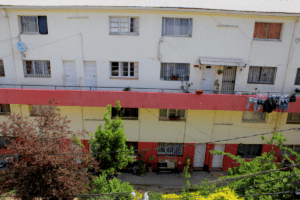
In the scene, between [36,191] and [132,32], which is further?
[132,32]

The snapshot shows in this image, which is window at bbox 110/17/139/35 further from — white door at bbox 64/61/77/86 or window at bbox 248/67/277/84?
window at bbox 248/67/277/84

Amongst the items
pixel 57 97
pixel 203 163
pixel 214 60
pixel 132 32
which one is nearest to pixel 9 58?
pixel 57 97

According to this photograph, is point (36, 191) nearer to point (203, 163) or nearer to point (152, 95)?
point (152, 95)

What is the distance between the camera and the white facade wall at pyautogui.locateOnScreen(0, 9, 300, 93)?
405 inches

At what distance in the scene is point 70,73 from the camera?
36.5 feet

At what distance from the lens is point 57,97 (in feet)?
32.9

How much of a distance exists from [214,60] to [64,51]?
327 inches

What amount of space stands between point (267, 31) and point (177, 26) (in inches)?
197

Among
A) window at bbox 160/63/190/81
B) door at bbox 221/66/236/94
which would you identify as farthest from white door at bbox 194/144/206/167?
window at bbox 160/63/190/81

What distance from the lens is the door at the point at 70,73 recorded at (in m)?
11.0

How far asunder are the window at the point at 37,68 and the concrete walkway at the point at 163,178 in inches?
304

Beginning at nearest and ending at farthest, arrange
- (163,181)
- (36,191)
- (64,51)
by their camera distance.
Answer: (36,191) < (64,51) < (163,181)

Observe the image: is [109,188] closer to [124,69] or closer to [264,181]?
[264,181]

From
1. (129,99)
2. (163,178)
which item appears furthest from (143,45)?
(163,178)
